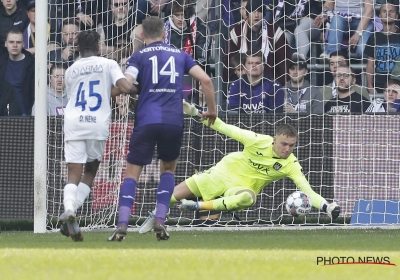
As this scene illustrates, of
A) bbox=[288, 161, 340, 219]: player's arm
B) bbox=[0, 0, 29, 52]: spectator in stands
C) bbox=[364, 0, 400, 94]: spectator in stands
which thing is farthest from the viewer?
bbox=[0, 0, 29, 52]: spectator in stands

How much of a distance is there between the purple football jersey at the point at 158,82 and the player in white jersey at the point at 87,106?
137 mm

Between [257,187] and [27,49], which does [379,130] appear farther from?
[27,49]

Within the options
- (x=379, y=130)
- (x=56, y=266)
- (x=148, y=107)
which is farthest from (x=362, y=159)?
(x=56, y=266)

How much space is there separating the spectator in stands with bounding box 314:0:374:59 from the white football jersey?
16.3 ft

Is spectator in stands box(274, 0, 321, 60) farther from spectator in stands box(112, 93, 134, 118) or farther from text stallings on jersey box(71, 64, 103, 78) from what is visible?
text stallings on jersey box(71, 64, 103, 78)

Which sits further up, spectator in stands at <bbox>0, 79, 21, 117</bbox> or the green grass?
spectator in stands at <bbox>0, 79, 21, 117</bbox>

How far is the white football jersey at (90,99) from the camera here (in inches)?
349

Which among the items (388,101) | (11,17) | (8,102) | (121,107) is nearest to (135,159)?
(121,107)

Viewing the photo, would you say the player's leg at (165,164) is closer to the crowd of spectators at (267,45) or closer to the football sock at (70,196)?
the football sock at (70,196)

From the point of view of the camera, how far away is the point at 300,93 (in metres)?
13.2

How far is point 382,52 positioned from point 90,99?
5776 millimetres

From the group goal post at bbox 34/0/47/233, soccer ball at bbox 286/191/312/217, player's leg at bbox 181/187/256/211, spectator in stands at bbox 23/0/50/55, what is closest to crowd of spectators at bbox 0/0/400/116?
goal post at bbox 34/0/47/233

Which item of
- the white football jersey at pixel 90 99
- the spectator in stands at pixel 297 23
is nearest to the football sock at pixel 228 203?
the white football jersey at pixel 90 99

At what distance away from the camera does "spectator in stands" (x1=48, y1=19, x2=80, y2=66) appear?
12367 millimetres
